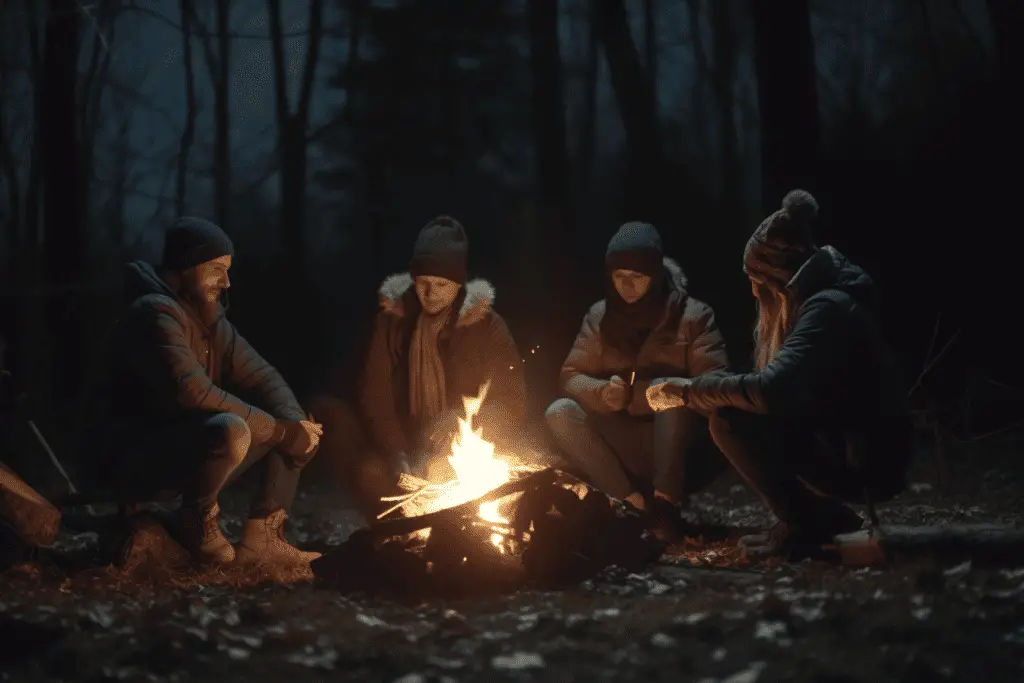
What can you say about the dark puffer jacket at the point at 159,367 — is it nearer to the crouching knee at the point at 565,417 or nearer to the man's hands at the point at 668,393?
the crouching knee at the point at 565,417

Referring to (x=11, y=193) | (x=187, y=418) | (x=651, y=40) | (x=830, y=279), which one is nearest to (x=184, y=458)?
(x=187, y=418)

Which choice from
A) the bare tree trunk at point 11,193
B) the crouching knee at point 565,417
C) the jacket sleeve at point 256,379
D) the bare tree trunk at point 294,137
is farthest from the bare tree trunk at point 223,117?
the crouching knee at point 565,417

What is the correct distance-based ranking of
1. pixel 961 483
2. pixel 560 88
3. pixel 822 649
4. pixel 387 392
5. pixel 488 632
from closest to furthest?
pixel 822 649, pixel 488 632, pixel 387 392, pixel 961 483, pixel 560 88

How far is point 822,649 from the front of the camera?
12.9 feet

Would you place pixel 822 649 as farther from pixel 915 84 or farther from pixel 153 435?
pixel 915 84

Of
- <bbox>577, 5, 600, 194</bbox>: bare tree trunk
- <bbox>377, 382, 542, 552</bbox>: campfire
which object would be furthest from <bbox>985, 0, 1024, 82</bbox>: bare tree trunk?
<bbox>377, 382, 542, 552</bbox>: campfire

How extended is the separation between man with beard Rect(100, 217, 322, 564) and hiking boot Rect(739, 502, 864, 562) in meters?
2.55

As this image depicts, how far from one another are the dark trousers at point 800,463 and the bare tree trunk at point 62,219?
698 cm

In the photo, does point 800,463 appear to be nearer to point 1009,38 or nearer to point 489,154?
point 489,154

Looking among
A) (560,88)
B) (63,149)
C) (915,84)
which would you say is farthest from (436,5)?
(915,84)

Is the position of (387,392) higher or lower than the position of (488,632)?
higher

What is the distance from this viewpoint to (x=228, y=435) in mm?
5820

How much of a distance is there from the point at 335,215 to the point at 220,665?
729 centimetres

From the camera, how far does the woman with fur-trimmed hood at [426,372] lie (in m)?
6.96
